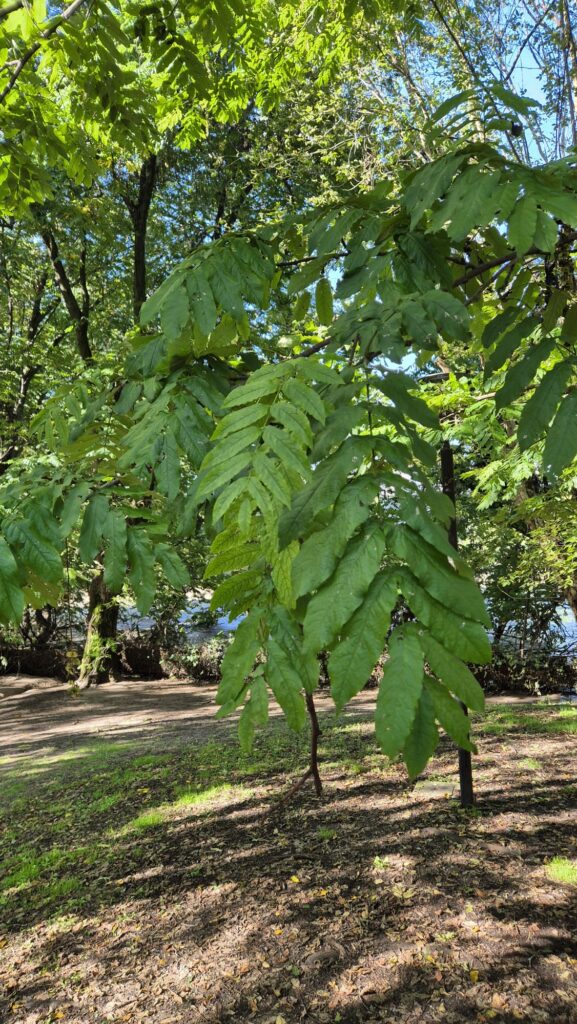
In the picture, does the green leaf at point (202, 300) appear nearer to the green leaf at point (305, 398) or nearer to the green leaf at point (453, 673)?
the green leaf at point (305, 398)

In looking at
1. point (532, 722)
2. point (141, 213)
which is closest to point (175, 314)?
point (532, 722)

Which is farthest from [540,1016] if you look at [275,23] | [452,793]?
[275,23]

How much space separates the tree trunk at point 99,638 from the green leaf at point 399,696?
33.8ft

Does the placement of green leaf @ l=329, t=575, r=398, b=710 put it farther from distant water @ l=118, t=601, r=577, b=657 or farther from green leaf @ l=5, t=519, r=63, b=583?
distant water @ l=118, t=601, r=577, b=657

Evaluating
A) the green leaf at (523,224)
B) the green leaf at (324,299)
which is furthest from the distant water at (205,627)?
the green leaf at (523,224)

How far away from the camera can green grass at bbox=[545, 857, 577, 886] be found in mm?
3617

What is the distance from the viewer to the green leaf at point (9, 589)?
1.50m

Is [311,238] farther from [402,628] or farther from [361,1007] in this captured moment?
[361,1007]

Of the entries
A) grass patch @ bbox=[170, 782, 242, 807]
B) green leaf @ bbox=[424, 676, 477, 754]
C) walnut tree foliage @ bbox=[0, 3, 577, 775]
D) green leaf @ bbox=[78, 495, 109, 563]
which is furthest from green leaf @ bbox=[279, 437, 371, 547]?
grass patch @ bbox=[170, 782, 242, 807]

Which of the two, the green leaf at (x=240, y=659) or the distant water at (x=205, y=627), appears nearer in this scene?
the green leaf at (x=240, y=659)

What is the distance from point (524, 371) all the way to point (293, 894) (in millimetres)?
3447

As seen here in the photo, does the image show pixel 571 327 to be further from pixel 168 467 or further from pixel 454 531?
pixel 454 531

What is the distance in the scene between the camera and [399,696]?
89 cm

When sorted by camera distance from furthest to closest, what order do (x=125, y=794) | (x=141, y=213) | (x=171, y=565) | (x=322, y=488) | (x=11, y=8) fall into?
1. (x=141, y=213)
2. (x=125, y=794)
3. (x=11, y=8)
4. (x=171, y=565)
5. (x=322, y=488)
